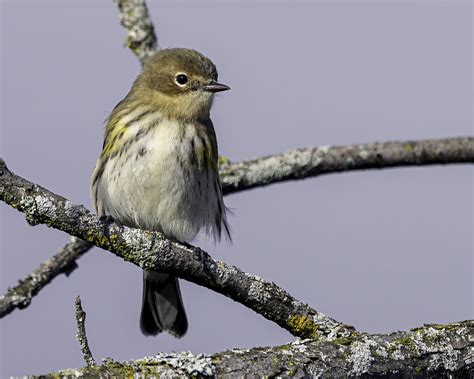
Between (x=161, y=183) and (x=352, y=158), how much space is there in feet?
6.73

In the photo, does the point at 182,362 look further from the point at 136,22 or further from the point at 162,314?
the point at 136,22

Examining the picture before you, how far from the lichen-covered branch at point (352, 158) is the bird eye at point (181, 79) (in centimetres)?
134

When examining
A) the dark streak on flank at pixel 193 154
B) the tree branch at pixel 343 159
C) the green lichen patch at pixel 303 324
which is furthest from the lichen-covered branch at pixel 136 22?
the green lichen patch at pixel 303 324

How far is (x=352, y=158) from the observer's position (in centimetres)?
844

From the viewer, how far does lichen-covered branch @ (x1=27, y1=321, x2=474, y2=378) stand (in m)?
4.33

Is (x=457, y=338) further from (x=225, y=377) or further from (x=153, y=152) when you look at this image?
(x=153, y=152)

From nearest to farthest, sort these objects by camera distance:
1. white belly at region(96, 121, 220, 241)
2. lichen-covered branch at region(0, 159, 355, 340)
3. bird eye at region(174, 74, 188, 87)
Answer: lichen-covered branch at region(0, 159, 355, 340) → white belly at region(96, 121, 220, 241) → bird eye at region(174, 74, 188, 87)

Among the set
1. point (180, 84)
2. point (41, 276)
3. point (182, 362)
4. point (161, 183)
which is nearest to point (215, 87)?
point (180, 84)

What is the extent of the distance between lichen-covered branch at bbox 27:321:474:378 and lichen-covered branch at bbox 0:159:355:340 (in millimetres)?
422

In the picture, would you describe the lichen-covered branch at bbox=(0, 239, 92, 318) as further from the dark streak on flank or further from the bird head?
the bird head

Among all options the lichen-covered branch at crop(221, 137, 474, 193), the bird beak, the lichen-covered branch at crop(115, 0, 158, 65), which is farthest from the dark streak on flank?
the lichen-covered branch at crop(115, 0, 158, 65)

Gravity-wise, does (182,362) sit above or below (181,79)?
below

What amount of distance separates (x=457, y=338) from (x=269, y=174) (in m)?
3.64

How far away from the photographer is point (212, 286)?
5648mm
